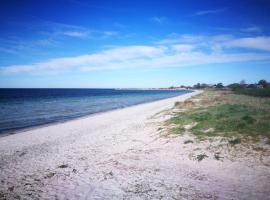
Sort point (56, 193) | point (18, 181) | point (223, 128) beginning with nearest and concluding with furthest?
point (56, 193) < point (18, 181) < point (223, 128)

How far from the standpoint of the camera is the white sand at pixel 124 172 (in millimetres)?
7600

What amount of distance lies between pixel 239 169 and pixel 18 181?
27.1 ft

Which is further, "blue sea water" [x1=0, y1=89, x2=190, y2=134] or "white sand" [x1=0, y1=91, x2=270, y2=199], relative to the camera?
"blue sea water" [x1=0, y1=89, x2=190, y2=134]

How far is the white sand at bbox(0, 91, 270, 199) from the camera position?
7.60 m

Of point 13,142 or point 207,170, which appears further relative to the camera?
point 13,142

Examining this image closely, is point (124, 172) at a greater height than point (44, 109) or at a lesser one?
lesser

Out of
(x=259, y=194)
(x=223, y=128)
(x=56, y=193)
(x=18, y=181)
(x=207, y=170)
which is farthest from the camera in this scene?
(x=223, y=128)

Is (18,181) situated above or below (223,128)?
below

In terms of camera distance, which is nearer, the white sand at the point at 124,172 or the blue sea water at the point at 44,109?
the white sand at the point at 124,172

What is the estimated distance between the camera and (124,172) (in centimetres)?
937

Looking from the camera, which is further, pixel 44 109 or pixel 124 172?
pixel 44 109

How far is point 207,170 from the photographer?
30.4ft

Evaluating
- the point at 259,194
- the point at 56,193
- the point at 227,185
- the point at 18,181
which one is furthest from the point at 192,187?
the point at 18,181

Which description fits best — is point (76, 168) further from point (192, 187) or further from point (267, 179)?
point (267, 179)
